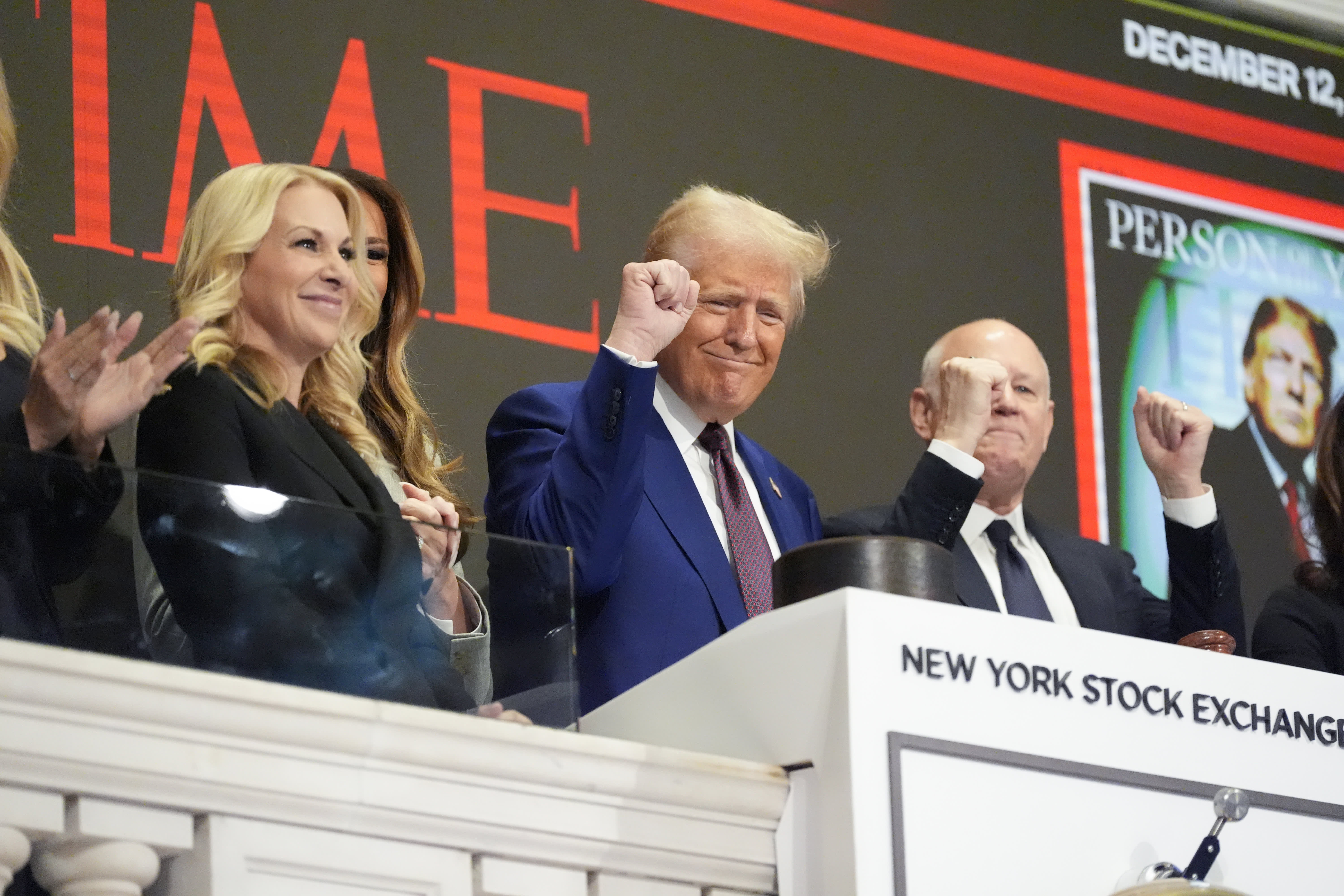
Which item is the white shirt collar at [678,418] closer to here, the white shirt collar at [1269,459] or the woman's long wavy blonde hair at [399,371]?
the woman's long wavy blonde hair at [399,371]

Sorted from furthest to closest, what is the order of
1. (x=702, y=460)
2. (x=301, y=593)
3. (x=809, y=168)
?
(x=809, y=168) → (x=702, y=460) → (x=301, y=593)

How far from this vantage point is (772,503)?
2848mm

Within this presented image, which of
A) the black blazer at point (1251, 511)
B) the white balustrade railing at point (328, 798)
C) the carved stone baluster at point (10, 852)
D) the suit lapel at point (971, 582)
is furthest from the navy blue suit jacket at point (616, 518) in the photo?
the black blazer at point (1251, 511)

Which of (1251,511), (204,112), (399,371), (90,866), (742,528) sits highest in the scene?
(204,112)

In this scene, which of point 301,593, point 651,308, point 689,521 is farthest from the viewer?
point 689,521

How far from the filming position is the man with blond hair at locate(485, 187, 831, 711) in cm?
238

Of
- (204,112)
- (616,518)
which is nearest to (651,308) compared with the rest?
(616,518)

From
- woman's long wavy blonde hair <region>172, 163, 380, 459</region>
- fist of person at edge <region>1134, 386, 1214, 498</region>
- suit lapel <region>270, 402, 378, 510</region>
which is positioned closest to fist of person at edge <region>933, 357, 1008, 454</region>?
fist of person at edge <region>1134, 386, 1214, 498</region>

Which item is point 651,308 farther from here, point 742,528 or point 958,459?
point 958,459

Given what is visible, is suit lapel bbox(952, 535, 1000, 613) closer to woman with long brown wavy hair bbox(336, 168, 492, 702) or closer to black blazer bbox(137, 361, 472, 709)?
woman with long brown wavy hair bbox(336, 168, 492, 702)

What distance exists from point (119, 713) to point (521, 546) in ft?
1.37

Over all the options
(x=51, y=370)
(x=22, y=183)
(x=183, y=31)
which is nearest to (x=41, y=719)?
(x=51, y=370)

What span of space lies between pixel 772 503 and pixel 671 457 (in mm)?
192

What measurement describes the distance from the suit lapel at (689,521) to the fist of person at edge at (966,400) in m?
0.41
